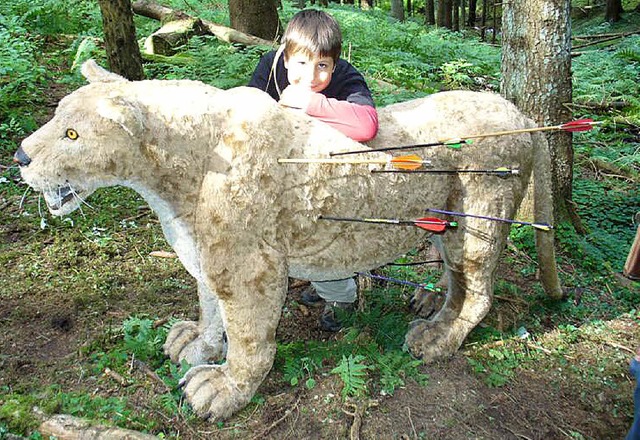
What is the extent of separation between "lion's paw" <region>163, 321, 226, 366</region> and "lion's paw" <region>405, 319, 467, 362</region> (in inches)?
51.1

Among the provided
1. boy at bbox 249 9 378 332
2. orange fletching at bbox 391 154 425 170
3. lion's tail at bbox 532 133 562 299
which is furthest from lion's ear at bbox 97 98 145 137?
lion's tail at bbox 532 133 562 299

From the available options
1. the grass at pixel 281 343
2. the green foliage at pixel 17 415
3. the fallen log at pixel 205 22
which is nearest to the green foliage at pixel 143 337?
the grass at pixel 281 343

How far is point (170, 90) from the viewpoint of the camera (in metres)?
2.59

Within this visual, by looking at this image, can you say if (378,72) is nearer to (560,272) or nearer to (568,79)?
(568,79)

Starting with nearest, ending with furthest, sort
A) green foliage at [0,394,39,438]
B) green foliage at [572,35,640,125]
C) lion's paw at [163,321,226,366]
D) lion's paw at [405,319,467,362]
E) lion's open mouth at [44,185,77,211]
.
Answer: lion's open mouth at [44,185,77,211], green foliage at [0,394,39,438], lion's paw at [163,321,226,366], lion's paw at [405,319,467,362], green foliage at [572,35,640,125]

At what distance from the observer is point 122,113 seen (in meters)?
2.29

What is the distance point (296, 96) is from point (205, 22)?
7575 millimetres

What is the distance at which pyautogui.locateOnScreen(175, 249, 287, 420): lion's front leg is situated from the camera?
2.74m

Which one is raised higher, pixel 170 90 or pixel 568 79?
pixel 170 90

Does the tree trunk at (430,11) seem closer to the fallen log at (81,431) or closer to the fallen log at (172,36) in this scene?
the fallen log at (172,36)

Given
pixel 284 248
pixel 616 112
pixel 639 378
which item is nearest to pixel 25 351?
pixel 284 248

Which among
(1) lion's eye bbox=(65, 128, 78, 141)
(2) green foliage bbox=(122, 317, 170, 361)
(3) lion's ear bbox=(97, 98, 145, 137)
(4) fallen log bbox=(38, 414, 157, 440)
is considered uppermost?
(3) lion's ear bbox=(97, 98, 145, 137)

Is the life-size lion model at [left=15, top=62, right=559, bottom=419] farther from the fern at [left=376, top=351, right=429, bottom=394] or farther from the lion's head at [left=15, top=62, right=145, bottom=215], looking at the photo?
the fern at [left=376, top=351, right=429, bottom=394]

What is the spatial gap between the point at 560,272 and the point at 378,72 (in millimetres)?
4737
